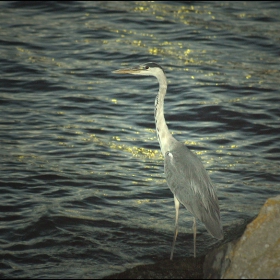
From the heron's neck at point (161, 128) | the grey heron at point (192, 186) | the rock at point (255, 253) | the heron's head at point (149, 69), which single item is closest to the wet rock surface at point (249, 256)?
the rock at point (255, 253)

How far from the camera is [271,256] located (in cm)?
500

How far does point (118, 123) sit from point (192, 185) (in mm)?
4152

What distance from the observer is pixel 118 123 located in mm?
10742

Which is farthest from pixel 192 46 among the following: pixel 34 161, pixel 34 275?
pixel 34 275

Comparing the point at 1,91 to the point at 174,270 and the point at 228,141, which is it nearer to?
the point at 228,141

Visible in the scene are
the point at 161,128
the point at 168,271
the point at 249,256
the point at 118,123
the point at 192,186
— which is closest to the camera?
the point at 249,256

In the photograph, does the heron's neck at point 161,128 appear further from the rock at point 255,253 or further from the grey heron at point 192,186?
the rock at point 255,253

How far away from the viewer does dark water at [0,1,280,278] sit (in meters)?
7.24

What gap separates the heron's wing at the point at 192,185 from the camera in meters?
6.64

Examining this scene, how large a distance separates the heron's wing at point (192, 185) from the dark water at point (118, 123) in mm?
581

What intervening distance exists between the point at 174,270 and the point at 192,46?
9.07 metres

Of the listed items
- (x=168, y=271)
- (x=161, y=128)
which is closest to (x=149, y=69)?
(x=161, y=128)

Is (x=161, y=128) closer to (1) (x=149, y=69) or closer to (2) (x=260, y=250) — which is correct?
(1) (x=149, y=69)

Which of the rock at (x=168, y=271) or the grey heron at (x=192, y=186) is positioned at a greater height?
the grey heron at (x=192, y=186)
